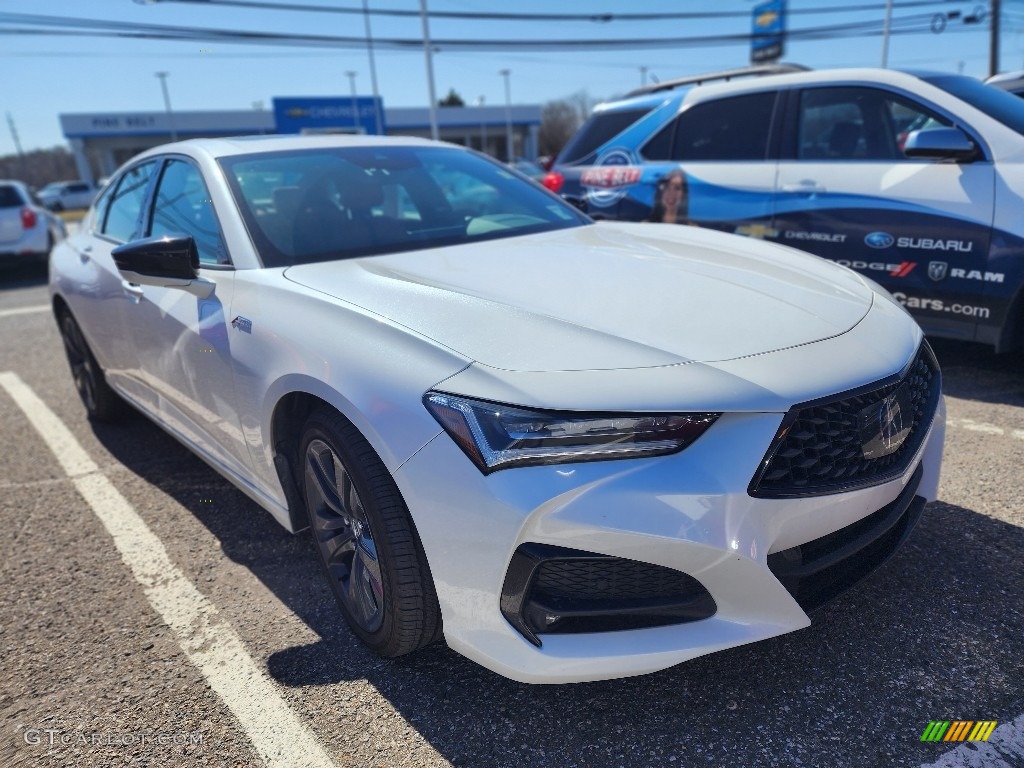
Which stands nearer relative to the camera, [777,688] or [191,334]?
[777,688]

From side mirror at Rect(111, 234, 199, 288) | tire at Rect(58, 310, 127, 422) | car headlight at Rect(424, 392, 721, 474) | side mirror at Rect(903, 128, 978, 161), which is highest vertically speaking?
side mirror at Rect(903, 128, 978, 161)

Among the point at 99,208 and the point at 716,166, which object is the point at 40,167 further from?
the point at 716,166

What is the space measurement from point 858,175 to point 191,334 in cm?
371

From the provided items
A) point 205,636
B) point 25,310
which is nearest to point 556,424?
point 205,636

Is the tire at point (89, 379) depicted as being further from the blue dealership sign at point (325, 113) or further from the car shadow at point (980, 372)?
the blue dealership sign at point (325, 113)

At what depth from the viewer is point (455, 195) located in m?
3.20

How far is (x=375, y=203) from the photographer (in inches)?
116

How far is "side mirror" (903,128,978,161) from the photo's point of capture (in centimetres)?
382

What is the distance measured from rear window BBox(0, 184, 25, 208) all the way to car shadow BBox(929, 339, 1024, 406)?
1251 cm

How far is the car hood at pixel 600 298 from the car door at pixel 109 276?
1546 millimetres

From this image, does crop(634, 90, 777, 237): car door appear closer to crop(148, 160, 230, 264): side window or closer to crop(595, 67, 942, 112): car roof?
crop(595, 67, 942, 112): car roof

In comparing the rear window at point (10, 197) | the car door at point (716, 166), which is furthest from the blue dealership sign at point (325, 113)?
the car door at point (716, 166)

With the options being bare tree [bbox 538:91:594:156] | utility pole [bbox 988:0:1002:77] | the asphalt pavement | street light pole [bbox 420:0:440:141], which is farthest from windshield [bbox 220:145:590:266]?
bare tree [bbox 538:91:594:156]

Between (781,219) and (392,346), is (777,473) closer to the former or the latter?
(392,346)
